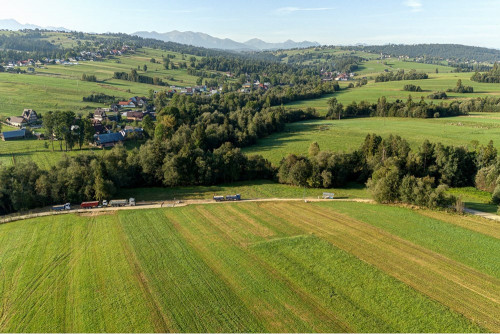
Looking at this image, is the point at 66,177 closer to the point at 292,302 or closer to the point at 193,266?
the point at 193,266

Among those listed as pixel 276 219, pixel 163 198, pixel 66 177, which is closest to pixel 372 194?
pixel 276 219

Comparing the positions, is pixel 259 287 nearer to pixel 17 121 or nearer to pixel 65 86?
pixel 17 121

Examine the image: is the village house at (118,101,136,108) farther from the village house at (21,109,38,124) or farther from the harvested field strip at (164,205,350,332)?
the harvested field strip at (164,205,350,332)

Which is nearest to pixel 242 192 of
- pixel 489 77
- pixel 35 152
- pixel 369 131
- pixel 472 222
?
pixel 472 222

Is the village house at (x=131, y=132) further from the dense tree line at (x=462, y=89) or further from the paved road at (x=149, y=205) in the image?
the dense tree line at (x=462, y=89)

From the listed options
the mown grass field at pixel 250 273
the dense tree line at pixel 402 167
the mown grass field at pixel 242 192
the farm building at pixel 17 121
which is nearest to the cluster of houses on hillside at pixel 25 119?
the farm building at pixel 17 121
